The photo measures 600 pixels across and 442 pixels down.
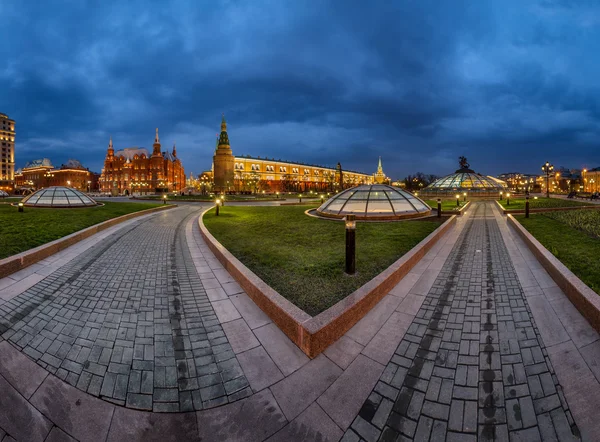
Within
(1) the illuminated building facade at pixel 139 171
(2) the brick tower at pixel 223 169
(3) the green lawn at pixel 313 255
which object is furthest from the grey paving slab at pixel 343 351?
(1) the illuminated building facade at pixel 139 171

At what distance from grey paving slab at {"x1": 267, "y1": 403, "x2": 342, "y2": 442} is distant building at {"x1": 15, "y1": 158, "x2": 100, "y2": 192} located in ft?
473

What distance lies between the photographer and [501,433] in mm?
2605

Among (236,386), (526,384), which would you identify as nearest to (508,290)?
(526,384)

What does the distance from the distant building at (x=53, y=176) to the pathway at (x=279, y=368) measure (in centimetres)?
14068

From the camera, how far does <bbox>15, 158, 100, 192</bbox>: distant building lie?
119 meters

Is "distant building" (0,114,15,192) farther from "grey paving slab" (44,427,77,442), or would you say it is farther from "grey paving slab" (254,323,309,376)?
"grey paving slab" (254,323,309,376)

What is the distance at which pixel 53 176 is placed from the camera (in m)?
120

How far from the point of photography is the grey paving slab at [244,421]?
8.55ft

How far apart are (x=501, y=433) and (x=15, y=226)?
712 inches

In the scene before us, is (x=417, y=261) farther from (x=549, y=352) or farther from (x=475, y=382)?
(x=475, y=382)

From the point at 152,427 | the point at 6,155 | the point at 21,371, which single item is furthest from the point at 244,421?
the point at 6,155

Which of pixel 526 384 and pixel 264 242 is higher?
pixel 264 242

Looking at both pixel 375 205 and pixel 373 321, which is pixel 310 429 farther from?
pixel 375 205

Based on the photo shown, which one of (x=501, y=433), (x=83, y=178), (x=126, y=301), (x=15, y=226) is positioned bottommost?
(x=501, y=433)
